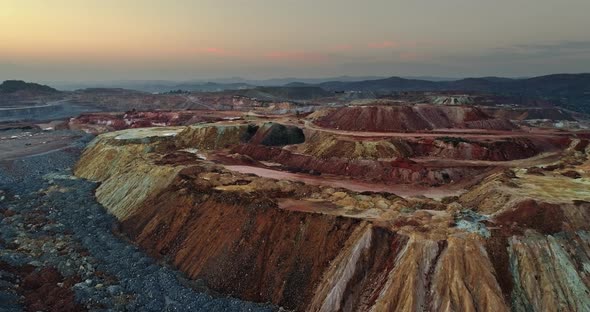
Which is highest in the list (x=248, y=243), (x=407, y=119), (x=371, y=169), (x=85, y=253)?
(x=407, y=119)

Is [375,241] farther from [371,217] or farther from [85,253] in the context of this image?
[85,253]

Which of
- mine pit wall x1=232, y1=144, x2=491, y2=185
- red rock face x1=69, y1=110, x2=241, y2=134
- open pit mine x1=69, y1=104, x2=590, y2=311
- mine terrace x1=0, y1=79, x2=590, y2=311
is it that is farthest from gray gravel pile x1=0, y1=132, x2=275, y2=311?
red rock face x1=69, y1=110, x2=241, y2=134

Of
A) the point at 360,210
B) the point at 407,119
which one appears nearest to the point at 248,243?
the point at 360,210

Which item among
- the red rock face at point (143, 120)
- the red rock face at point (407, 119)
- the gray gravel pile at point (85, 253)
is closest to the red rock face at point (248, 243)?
the gray gravel pile at point (85, 253)

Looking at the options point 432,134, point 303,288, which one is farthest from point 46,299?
point 432,134

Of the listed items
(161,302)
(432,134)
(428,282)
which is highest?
(432,134)

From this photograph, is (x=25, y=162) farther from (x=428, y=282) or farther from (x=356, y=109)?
(x=428, y=282)
